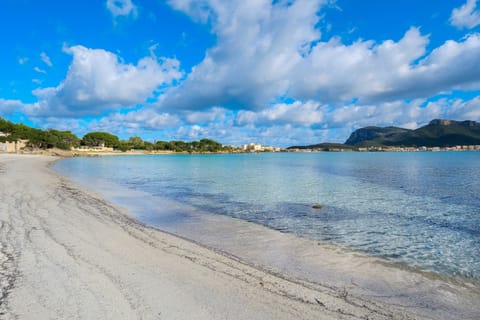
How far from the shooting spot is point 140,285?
546cm

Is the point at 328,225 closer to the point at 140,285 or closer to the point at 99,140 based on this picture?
the point at 140,285

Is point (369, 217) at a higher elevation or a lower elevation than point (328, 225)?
lower

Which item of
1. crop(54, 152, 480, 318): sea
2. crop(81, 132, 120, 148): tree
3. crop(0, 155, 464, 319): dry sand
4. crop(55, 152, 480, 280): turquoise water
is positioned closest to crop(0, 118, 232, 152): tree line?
crop(81, 132, 120, 148): tree

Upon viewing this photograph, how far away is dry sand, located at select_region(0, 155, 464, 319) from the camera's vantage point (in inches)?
180

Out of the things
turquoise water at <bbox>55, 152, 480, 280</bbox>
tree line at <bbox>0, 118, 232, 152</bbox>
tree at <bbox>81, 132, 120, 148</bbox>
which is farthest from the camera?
tree at <bbox>81, 132, 120, 148</bbox>

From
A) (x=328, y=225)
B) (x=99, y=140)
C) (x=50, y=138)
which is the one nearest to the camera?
(x=328, y=225)

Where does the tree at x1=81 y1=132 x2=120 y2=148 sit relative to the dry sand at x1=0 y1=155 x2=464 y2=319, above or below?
above

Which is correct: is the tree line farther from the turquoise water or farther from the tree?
the turquoise water

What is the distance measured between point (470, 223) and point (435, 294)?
960 cm

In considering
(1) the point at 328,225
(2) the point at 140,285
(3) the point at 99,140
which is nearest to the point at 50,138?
(3) the point at 99,140

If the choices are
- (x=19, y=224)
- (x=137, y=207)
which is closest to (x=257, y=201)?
(x=137, y=207)

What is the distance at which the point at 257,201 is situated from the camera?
1909cm

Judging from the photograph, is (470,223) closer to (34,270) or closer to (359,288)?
(359,288)

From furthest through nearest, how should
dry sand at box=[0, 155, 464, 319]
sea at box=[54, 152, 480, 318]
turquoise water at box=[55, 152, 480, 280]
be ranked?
1. turquoise water at box=[55, 152, 480, 280]
2. sea at box=[54, 152, 480, 318]
3. dry sand at box=[0, 155, 464, 319]
